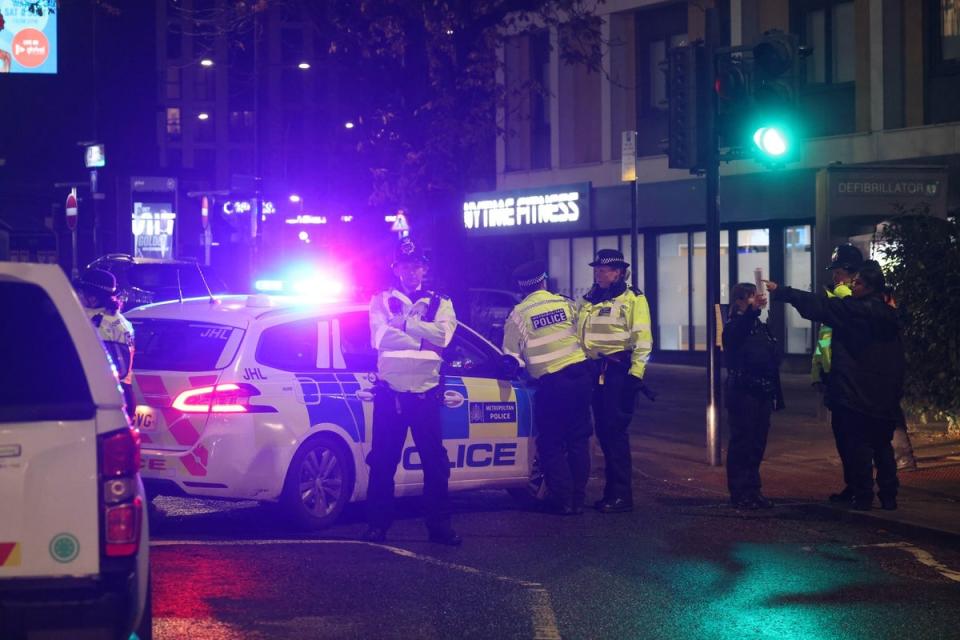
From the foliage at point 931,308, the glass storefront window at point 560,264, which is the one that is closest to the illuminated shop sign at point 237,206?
the glass storefront window at point 560,264

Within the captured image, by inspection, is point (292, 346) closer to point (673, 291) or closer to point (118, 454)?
point (118, 454)

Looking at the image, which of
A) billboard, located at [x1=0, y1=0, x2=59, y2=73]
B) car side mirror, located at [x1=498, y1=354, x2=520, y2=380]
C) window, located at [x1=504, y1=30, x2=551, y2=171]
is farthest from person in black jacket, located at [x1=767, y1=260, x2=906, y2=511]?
billboard, located at [x1=0, y1=0, x2=59, y2=73]

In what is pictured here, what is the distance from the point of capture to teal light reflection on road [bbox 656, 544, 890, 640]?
7.28 meters

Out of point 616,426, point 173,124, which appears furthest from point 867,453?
point 173,124

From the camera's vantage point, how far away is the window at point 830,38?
85.4ft

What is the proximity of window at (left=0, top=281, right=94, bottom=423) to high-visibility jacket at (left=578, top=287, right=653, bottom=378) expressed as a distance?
21.3ft

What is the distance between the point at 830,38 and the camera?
1040 inches

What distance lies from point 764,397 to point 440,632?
4994 millimetres

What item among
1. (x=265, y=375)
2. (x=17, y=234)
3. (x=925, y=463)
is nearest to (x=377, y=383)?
(x=265, y=375)

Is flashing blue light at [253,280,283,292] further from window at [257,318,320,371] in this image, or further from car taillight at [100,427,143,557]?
car taillight at [100,427,143,557]

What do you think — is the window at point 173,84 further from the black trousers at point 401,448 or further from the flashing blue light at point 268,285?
the black trousers at point 401,448

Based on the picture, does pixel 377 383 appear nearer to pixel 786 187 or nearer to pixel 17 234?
pixel 786 187

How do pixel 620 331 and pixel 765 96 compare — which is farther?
pixel 765 96

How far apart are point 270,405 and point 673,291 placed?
2098 cm
